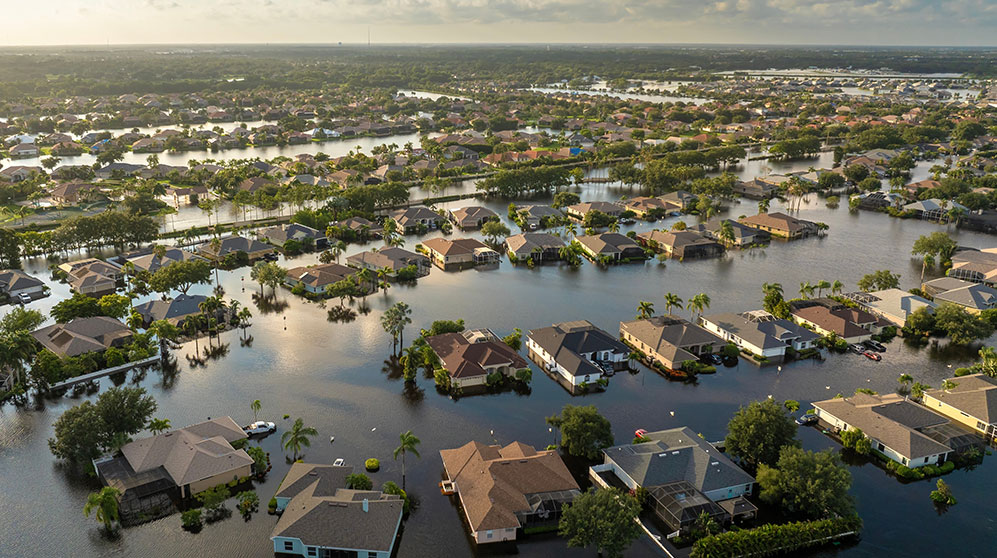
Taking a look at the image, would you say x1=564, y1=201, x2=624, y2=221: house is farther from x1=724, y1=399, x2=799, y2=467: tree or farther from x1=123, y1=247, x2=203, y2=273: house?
x1=724, y1=399, x2=799, y2=467: tree

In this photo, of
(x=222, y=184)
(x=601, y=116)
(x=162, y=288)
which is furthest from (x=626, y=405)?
(x=601, y=116)

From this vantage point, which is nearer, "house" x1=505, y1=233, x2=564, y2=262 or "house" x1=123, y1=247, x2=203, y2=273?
"house" x1=123, y1=247, x2=203, y2=273

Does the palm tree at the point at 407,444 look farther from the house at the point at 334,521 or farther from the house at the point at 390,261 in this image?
the house at the point at 390,261

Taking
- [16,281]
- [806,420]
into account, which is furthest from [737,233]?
[16,281]

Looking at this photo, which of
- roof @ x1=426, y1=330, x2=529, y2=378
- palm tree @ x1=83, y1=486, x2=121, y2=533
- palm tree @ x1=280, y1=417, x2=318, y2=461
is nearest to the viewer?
palm tree @ x1=83, y1=486, x2=121, y2=533

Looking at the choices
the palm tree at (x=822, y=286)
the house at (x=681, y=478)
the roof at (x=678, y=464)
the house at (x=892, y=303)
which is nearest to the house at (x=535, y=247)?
the palm tree at (x=822, y=286)

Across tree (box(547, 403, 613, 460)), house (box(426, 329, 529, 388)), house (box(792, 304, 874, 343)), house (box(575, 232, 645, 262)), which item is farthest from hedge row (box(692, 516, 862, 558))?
house (box(575, 232, 645, 262))

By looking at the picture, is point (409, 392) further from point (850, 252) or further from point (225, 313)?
point (850, 252)
